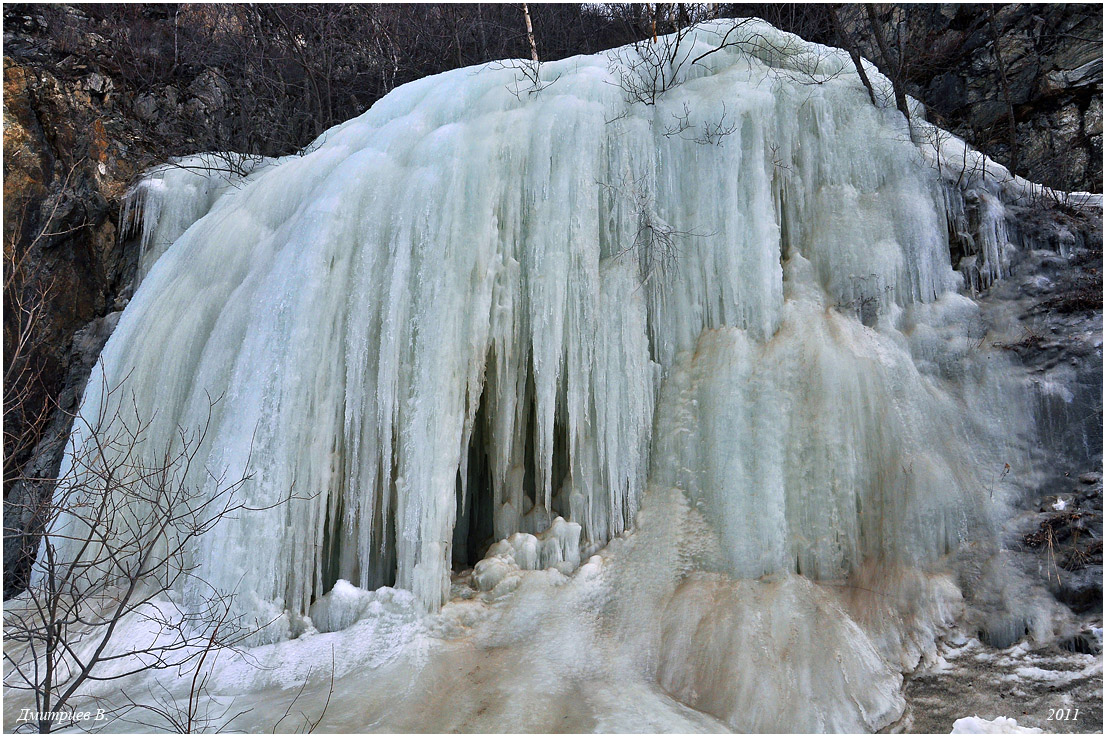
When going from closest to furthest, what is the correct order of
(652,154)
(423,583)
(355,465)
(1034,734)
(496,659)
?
1. (1034,734)
2. (496,659)
3. (423,583)
4. (355,465)
5. (652,154)

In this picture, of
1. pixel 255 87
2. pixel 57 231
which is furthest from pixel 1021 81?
pixel 57 231

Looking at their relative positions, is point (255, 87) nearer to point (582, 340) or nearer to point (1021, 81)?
point (582, 340)

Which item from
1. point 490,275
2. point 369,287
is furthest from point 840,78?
point 369,287

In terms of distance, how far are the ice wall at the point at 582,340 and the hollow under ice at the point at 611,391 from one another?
0.02m

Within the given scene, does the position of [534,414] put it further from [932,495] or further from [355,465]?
[932,495]

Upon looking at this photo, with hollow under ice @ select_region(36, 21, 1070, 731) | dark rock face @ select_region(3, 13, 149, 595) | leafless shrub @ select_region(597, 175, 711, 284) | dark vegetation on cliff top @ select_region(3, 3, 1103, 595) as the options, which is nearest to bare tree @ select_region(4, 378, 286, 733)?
hollow under ice @ select_region(36, 21, 1070, 731)

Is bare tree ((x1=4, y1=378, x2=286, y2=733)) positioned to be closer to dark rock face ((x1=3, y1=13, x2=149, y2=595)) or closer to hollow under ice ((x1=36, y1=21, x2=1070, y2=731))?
hollow under ice ((x1=36, y1=21, x2=1070, y2=731))

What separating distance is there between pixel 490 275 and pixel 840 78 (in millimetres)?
3215

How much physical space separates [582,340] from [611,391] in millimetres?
394

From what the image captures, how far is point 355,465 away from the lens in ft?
13.7

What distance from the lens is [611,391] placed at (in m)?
4.46

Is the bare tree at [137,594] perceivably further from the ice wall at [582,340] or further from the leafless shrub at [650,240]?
the leafless shrub at [650,240]

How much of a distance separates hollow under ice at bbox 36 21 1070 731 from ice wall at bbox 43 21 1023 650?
20 mm

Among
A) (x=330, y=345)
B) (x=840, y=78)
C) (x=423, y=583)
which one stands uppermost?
(x=840, y=78)
